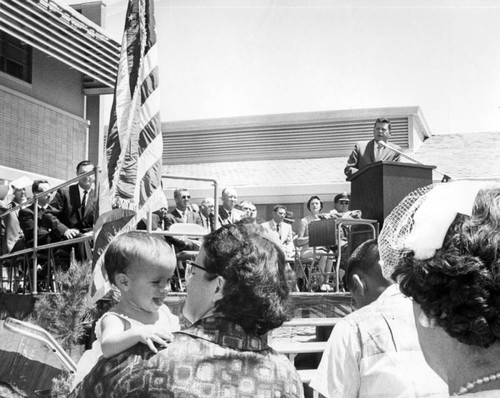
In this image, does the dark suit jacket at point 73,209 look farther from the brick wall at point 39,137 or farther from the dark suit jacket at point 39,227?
the brick wall at point 39,137

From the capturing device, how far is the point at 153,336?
175 cm

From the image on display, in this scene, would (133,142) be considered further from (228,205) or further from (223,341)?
(223,341)

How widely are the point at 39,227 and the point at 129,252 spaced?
624 cm

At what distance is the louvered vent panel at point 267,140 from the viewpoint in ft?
71.4

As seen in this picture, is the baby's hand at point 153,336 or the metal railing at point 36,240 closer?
the baby's hand at point 153,336

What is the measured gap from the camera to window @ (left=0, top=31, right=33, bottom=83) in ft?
46.6

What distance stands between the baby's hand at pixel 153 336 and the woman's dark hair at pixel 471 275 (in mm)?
743

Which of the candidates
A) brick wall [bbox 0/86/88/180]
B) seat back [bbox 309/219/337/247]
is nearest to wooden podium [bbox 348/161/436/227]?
seat back [bbox 309/219/337/247]

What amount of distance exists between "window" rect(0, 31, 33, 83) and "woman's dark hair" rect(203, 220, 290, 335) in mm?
13404

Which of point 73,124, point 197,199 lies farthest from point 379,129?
point 197,199

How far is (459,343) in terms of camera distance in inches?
49.6

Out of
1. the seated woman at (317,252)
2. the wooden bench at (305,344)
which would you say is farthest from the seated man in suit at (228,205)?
the wooden bench at (305,344)

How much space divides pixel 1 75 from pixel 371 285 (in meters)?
12.6

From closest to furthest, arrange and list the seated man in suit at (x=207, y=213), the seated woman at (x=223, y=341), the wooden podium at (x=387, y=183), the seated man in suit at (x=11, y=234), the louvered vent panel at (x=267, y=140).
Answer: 1. the seated woman at (x=223, y=341)
2. the wooden podium at (x=387, y=183)
3. the seated man in suit at (x=11, y=234)
4. the seated man in suit at (x=207, y=213)
5. the louvered vent panel at (x=267, y=140)
